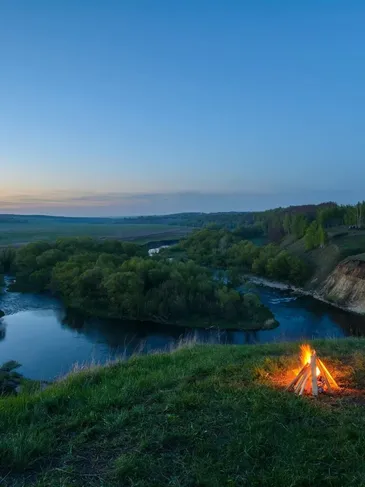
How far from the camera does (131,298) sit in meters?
42.3

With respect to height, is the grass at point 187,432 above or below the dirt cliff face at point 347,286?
above

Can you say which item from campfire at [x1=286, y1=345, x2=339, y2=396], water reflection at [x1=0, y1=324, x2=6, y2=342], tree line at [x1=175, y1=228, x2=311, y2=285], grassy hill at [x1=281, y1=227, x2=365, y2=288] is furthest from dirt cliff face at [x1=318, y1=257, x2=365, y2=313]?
campfire at [x1=286, y1=345, x2=339, y2=396]

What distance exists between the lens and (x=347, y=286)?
171 feet

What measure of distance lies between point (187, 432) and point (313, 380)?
2.34 meters

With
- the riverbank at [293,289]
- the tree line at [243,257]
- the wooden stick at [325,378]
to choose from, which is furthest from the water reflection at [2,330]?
the riverbank at [293,289]

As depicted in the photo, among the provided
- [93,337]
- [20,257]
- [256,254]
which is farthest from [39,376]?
[256,254]

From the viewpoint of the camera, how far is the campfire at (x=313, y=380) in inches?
247

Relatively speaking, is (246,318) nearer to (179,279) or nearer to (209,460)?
(179,279)

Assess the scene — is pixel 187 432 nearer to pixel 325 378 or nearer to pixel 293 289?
pixel 325 378

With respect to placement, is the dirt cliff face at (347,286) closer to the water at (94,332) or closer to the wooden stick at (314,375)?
the water at (94,332)

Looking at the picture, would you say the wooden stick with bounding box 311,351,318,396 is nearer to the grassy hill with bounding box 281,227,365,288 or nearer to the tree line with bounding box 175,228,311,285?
the tree line with bounding box 175,228,311,285

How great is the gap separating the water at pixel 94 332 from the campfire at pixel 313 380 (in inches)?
680

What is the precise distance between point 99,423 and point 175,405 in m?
1.12

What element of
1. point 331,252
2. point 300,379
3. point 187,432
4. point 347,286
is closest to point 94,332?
point 300,379
